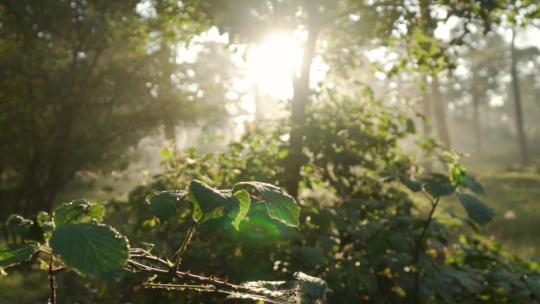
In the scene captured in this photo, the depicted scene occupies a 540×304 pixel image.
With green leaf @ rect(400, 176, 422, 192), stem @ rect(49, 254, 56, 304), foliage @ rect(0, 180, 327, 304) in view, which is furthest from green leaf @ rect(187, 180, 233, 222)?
green leaf @ rect(400, 176, 422, 192)

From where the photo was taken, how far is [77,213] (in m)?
1.16

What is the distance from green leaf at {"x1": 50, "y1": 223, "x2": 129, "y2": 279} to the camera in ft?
2.92

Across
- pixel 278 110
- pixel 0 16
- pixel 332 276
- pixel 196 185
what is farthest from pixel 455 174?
pixel 0 16

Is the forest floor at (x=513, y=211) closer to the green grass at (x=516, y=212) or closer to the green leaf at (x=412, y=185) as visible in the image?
the green grass at (x=516, y=212)

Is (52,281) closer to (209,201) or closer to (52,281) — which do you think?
(52,281)

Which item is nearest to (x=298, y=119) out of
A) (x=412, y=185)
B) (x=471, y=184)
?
(x=412, y=185)

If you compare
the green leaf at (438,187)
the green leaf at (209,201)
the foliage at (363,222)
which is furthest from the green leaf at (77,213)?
the green leaf at (438,187)

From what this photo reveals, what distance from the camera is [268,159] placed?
4559 millimetres

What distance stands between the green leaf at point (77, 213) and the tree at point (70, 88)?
5.15 meters

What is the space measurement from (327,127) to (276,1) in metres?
1.64

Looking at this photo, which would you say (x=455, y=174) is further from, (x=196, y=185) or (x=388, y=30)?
(x=388, y=30)

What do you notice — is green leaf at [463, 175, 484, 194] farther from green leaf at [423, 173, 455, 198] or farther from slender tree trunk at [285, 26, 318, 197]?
slender tree trunk at [285, 26, 318, 197]

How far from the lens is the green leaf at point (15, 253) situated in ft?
3.67

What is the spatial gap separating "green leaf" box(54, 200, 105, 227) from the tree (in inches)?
203
